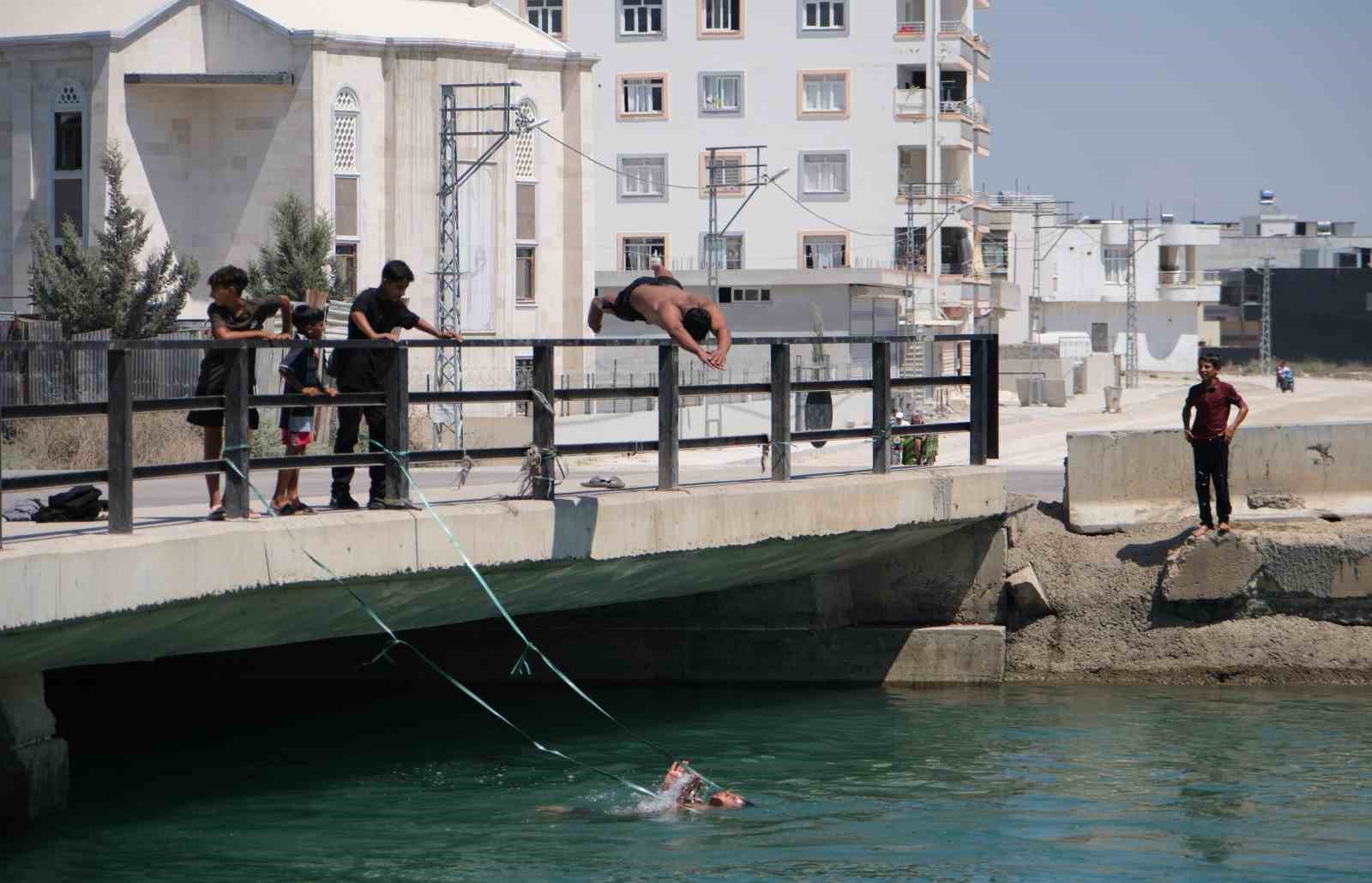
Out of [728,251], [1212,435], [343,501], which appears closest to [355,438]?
[343,501]

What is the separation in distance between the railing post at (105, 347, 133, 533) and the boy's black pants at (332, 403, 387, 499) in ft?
5.96

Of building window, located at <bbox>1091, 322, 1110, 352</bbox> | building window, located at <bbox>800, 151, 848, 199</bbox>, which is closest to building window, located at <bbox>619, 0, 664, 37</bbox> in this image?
building window, located at <bbox>800, 151, 848, 199</bbox>

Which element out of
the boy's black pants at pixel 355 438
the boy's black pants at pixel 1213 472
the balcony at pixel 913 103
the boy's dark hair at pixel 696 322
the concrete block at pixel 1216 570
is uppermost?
the balcony at pixel 913 103

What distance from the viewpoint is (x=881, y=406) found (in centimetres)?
1458

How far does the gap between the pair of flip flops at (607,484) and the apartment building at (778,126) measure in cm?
→ 6394

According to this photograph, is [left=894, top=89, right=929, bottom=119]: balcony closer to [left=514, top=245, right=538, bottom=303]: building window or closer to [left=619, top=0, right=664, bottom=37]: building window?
[left=619, top=0, right=664, bottom=37]: building window

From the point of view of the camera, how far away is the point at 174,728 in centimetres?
1462

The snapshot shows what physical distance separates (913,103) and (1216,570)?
6522 centimetres

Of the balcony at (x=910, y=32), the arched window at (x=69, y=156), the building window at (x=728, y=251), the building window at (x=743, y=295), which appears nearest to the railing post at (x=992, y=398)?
the arched window at (x=69, y=156)

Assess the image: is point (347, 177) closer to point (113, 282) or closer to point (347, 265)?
point (347, 265)

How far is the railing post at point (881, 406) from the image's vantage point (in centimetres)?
1442

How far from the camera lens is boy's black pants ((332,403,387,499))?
11.0 m

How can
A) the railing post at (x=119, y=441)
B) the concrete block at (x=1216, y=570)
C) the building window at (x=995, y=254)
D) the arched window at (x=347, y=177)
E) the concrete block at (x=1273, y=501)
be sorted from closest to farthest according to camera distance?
the railing post at (x=119, y=441), the concrete block at (x=1216, y=570), the concrete block at (x=1273, y=501), the arched window at (x=347, y=177), the building window at (x=995, y=254)

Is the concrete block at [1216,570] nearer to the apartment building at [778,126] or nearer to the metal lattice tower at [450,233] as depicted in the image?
the metal lattice tower at [450,233]
